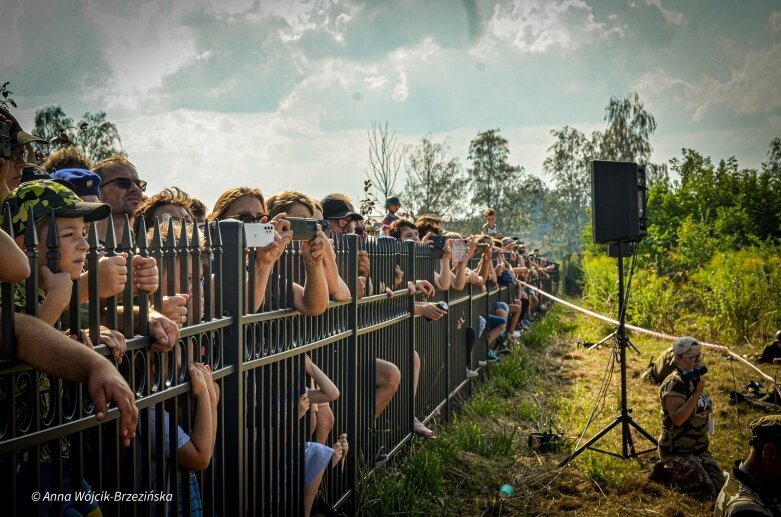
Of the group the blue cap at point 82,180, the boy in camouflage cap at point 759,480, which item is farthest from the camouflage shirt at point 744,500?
the blue cap at point 82,180

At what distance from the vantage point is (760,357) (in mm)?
9742

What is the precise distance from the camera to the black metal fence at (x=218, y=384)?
176 centimetres

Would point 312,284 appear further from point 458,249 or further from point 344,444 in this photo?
point 458,249

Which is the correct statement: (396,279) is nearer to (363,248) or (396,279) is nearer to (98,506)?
(363,248)

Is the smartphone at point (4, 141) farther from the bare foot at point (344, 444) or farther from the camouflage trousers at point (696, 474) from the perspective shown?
the camouflage trousers at point (696, 474)

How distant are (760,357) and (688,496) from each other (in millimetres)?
5721

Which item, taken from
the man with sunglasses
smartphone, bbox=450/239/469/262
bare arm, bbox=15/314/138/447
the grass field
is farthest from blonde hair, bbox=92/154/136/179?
smartphone, bbox=450/239/469/262

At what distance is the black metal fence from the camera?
5.79 ft

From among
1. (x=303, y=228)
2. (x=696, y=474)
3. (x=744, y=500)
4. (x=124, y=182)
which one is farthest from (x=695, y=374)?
(x=124, y=182)

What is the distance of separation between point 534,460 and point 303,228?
3623mm

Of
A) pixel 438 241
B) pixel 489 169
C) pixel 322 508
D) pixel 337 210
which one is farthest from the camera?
pixel 489 169

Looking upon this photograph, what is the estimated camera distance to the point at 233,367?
278 cm

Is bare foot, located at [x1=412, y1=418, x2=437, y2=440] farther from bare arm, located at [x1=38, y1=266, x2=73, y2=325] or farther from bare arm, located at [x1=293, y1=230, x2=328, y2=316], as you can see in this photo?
bare arm, located at [x1=38, y1=266, x2=73, y2=325]

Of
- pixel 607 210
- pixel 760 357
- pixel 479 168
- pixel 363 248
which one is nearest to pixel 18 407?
pixel 363 248
